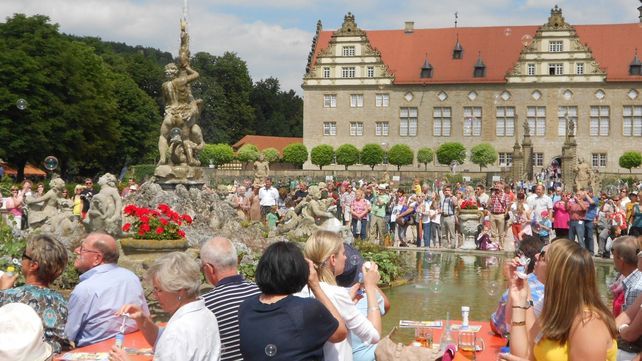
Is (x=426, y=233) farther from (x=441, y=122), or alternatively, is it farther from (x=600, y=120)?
(x=600, y=120)

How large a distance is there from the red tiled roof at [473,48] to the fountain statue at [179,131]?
4227cm

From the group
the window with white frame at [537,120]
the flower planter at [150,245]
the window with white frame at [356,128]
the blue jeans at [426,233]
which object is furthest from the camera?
the window with white frame at [356,128]

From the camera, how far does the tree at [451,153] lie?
5447 centimetres

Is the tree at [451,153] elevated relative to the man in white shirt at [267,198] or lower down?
elevated

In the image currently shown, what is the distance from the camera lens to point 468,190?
20531 mm

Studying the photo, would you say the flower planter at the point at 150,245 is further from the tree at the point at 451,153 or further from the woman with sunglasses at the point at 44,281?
the tree at the point at 451,153

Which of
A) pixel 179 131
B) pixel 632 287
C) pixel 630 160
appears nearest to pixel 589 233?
pixel 179 131

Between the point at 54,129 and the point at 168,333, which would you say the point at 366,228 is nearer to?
the point at 168,333

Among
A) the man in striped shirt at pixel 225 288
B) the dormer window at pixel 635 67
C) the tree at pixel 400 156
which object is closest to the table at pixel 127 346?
the man in striped shirt at pixel 225 288

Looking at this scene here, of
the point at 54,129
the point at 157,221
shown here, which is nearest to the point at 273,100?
the point at 54,129

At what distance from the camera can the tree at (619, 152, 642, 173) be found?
52116 mm

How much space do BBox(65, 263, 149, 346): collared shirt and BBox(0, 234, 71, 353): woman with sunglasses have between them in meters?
0.14

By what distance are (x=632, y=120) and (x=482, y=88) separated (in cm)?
984

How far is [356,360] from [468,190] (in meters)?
16.1
